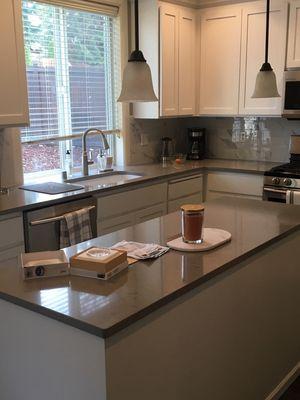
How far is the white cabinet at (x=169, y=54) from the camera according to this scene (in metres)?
A: 4.16

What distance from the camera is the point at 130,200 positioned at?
373cm

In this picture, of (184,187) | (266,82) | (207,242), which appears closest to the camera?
(207,242)

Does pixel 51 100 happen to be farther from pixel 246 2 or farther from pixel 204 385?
pixel 204 385

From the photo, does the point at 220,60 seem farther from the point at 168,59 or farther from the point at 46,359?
the point at 46,359

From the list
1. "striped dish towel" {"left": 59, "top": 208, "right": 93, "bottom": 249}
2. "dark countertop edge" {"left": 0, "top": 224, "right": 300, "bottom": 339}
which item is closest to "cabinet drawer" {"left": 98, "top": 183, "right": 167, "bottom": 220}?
"striped dish towel" {"left": 59, "top": 208, "right": 93, "bottom": 249}

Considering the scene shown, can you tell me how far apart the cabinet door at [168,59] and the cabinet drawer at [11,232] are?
77.1 inches

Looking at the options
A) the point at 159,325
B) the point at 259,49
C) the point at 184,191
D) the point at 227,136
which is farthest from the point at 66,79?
the point at 159,325

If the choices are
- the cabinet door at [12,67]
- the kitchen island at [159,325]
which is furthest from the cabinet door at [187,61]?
the kitchen island at [159,325]

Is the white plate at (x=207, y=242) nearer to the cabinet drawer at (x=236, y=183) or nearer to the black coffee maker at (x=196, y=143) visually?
→ the cabinet drawer at (x=236, y=183)

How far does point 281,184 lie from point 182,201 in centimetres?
88

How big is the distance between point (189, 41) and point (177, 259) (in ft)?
10.3

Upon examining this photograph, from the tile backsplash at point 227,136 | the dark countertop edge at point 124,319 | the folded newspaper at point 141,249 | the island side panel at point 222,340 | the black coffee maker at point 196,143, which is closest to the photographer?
the dark countertop edge at point 124,319

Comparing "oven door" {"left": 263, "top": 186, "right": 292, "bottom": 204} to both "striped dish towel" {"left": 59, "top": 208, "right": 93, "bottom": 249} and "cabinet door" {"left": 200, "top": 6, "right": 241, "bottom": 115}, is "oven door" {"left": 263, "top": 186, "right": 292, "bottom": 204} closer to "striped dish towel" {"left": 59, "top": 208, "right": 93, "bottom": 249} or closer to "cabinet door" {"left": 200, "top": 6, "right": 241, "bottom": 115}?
"cabinet door" {"left": 200, "top": 6, "right": 241, "bottom": 115}

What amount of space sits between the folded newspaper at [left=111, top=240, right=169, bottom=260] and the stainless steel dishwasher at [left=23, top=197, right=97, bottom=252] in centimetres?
107
